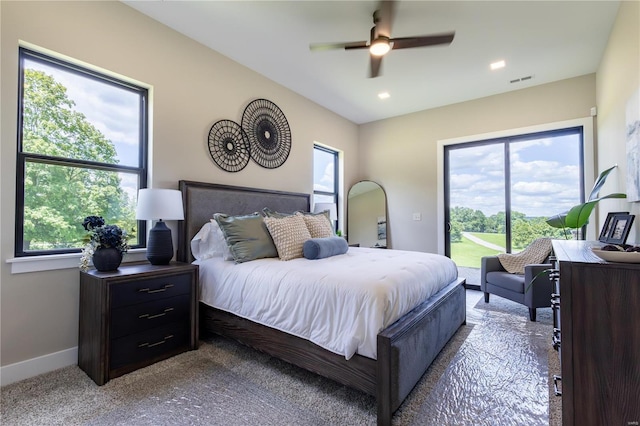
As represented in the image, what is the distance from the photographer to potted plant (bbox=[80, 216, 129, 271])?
214cm

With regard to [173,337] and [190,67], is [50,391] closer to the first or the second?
[173,337]

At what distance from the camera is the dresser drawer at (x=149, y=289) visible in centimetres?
201

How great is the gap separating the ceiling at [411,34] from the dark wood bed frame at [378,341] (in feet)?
5.24

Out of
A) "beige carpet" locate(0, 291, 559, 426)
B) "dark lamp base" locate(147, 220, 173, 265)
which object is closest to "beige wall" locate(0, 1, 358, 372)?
"beige carpet" locate(0, 291, 559, 426)

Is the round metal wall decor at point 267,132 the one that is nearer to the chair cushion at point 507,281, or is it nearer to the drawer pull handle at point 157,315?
the drawer pull handle at point 157,315

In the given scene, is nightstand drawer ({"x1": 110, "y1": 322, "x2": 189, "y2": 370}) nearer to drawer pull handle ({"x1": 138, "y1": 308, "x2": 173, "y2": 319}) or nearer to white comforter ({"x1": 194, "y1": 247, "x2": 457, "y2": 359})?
drawer pull handle ({"x1": 138, "y1": 308, "x2": 173, "y2": 319})

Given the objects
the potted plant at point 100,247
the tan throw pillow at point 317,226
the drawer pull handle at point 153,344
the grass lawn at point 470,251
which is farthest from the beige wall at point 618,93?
the potted plant at point 100,247

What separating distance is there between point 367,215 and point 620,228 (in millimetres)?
3669

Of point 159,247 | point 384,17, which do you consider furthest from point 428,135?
point 159,247

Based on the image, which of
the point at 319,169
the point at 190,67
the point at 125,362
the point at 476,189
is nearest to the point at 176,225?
the point at 125,362

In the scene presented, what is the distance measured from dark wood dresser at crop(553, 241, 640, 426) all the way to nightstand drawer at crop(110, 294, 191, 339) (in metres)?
2.49

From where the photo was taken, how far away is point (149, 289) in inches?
86.0

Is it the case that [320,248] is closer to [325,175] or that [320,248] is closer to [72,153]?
[72,153]

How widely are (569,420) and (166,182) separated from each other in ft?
10.7
